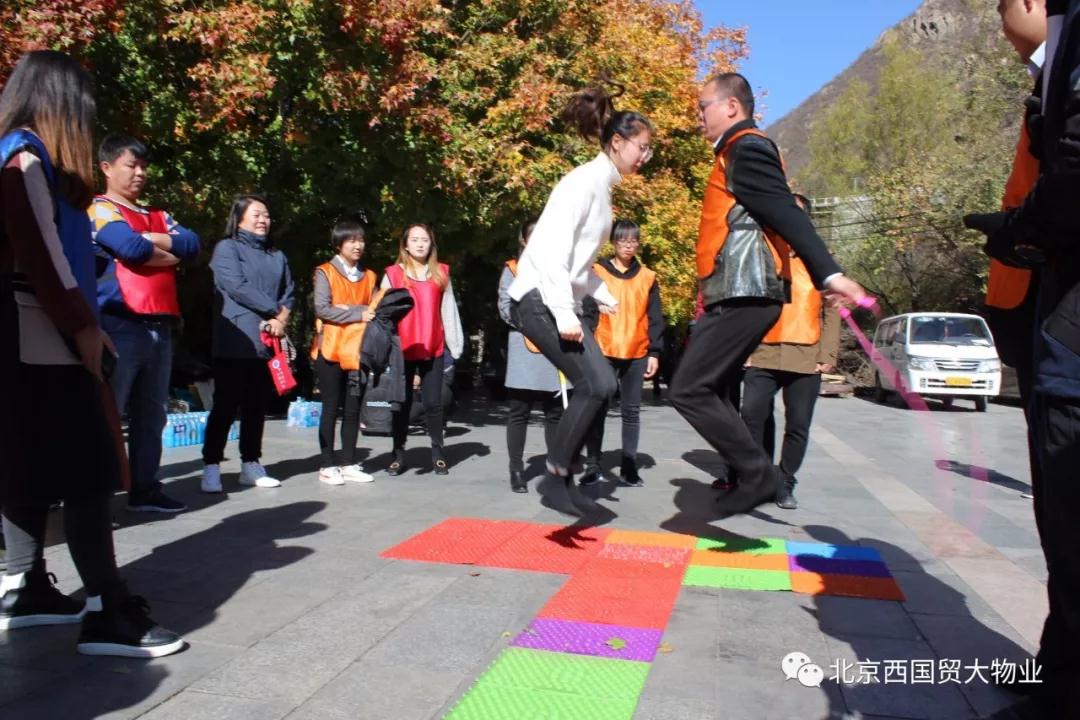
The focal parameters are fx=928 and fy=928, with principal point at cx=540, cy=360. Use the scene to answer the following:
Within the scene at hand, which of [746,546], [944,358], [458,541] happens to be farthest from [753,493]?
[944,358]

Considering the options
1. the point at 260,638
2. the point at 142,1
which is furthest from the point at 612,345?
the point at 142,1

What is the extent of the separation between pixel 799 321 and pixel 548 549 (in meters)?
2.56

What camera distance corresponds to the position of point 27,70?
3225 mm

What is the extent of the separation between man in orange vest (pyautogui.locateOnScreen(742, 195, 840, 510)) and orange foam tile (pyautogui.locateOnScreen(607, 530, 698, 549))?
1.34 metres

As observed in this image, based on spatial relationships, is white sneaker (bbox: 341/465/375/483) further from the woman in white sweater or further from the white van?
the white van

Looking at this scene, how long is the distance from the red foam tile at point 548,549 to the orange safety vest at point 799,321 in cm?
192

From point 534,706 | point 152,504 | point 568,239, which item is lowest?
point 534,706

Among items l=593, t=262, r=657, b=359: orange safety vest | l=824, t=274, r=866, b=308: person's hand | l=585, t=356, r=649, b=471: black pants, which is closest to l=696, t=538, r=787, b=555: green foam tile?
l=824, t=274, r=866, b=308: person's hand

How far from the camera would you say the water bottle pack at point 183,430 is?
8.67 meters

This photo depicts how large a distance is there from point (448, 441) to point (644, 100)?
1161 cm

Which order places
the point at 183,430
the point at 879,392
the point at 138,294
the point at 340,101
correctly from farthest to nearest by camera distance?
1. the point at 879,392
2. the point at 340,101
3. the point at 183,430
4. the point at 138,294

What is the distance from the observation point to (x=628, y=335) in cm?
704

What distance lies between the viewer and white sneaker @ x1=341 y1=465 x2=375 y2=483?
688cm

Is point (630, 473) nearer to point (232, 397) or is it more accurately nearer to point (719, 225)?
point (232, 397)
